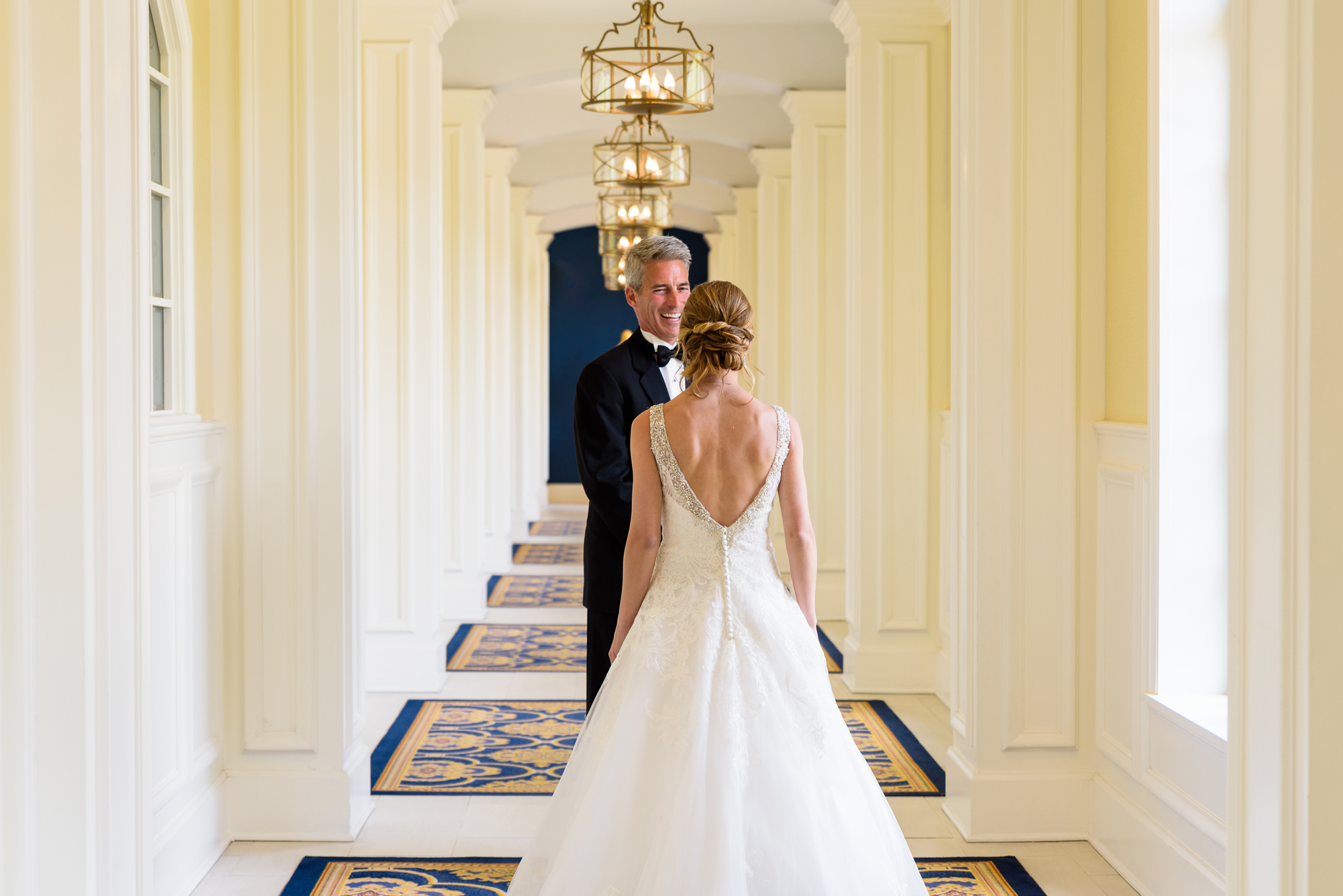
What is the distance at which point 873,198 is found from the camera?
5.77m

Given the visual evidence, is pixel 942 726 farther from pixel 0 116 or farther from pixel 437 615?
pixel 0 116

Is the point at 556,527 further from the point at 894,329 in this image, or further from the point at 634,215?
the point at 894,329

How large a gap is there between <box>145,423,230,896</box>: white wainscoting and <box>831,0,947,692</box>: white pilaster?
10.6ft

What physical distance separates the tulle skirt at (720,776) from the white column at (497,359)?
6861 millimetres

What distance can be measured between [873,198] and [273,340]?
3197mm

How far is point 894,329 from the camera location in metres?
5.76

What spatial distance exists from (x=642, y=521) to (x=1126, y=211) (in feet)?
6.30

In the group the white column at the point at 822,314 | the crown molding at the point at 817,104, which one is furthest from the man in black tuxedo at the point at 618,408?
the crown molding at the point at 817,104

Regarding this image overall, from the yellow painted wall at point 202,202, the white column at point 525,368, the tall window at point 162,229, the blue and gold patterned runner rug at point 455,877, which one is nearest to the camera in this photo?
the blue and gold patterned runner rug at point 455,877

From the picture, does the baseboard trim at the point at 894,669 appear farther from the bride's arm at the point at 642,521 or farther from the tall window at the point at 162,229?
the tall window at the point at 162,229

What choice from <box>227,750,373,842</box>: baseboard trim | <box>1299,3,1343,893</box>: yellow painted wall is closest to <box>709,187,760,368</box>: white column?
<box>227,750,373,842</box>: baseboard trim

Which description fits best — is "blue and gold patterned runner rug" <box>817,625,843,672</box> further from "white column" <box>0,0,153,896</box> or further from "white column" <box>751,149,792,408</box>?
"white column" <box>0,0,153,896</box>

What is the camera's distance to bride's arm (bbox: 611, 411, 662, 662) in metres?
2.73

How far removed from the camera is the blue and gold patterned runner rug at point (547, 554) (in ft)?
35.2
